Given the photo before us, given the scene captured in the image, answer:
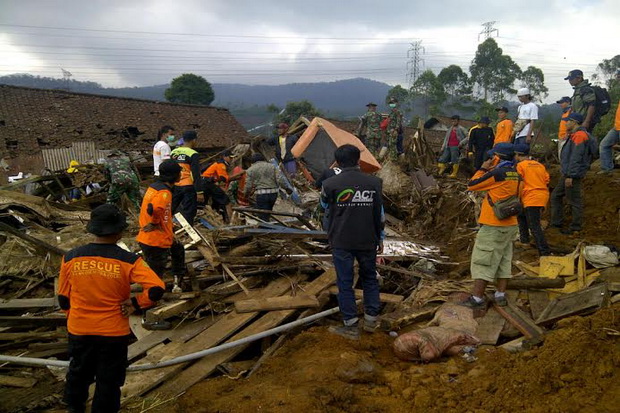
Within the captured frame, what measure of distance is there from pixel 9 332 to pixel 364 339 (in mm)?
3997

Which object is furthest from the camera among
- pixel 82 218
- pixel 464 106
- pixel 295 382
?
pixel 464 106

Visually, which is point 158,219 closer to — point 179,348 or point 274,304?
point 179,348

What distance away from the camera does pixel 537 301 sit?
486cm

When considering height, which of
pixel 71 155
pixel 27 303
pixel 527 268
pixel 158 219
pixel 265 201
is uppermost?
pixel 71 155

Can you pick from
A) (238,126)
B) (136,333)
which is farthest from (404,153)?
(238,126)

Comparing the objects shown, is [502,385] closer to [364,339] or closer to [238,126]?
[364,339]

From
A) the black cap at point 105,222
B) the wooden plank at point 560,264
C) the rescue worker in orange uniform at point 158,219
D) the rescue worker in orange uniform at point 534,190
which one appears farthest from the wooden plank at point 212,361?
the rescue worker in orange uniform at point 534,190

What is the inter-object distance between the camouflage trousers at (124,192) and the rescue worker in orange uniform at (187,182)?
7.98ft

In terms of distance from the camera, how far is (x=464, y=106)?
49.1 m

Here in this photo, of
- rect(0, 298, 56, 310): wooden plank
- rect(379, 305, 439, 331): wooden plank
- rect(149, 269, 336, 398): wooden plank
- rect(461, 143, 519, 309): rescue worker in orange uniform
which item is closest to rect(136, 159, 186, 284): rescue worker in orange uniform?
rect(149, 269, 336, 398): wooden plank

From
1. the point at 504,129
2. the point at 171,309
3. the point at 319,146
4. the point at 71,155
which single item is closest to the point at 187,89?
the point at 71,155

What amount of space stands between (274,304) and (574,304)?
319 cm

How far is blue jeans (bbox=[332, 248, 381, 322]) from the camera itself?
167 inches

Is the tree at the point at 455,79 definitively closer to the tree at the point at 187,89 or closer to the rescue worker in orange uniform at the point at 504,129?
the tree at the point at 187,89
